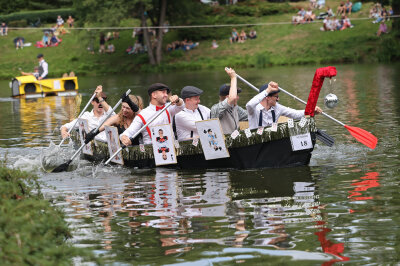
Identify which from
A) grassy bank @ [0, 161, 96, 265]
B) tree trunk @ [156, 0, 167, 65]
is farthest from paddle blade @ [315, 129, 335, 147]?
tree trunk @ [156, 0, 167, 65]

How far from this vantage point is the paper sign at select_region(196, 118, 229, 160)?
1187cm

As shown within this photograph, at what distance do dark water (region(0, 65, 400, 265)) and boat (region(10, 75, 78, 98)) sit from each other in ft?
58.8

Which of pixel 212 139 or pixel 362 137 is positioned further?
pixel 362 137

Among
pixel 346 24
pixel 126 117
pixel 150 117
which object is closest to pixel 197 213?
pixel 150 117

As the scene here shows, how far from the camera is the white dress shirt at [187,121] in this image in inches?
494

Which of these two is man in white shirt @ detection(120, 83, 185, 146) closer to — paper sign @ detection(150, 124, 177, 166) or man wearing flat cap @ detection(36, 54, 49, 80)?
paper sign @ detection(150, 124, 177, 166)

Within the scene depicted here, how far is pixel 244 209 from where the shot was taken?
29.7 ft

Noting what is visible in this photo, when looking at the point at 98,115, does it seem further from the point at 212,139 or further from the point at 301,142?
the point at 301,142

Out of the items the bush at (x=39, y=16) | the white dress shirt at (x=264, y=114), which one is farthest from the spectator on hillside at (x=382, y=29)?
the white dress shirt at (x=264, y=114)

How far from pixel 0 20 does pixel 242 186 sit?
60141 millimetres

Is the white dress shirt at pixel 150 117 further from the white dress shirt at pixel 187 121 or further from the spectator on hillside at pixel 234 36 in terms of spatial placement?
the spectator on hillside at pixel 234 36

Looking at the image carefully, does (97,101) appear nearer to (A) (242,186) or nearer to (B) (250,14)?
(A) (242,186)

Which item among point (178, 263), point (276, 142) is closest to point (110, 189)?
point (276, 142)

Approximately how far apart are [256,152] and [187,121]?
130 centimetres
